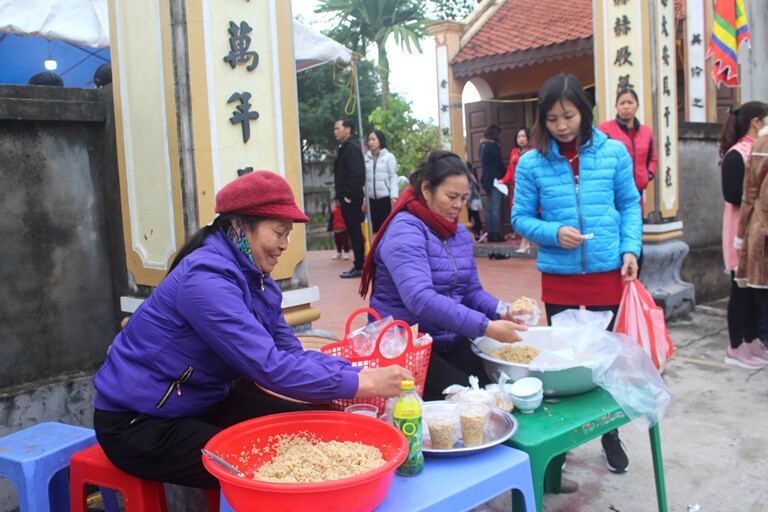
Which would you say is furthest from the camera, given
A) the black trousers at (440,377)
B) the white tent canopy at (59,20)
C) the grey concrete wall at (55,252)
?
the white tent canopy at (59,20)

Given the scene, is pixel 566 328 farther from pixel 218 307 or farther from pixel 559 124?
pixel 218 307

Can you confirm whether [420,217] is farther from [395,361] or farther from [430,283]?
[395,361]

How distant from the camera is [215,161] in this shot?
2.97 meters

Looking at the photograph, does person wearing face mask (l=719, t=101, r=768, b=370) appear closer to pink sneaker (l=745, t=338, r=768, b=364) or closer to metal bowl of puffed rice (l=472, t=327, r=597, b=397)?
pink sneaker (l=745, t=338, r=768, b=364)

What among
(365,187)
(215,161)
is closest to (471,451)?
(215,161)

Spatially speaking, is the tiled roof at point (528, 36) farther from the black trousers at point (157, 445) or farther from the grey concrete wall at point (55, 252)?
the black trousers at point (157, 445)

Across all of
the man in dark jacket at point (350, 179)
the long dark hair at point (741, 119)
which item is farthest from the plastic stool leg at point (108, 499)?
the man in dark jacket at point (350, 179)

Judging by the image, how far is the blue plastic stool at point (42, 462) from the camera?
7.33 feet

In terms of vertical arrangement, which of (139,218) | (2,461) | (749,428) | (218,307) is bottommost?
(749,428)

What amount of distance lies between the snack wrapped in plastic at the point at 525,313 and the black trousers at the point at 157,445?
1220 millimetres

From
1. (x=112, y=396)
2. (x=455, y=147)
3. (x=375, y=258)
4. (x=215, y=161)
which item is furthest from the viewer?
(x=455, y=147)

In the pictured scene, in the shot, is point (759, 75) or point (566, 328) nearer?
point (566, 328)

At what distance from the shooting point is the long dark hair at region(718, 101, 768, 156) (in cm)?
464

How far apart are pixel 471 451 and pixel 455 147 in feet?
32.3
